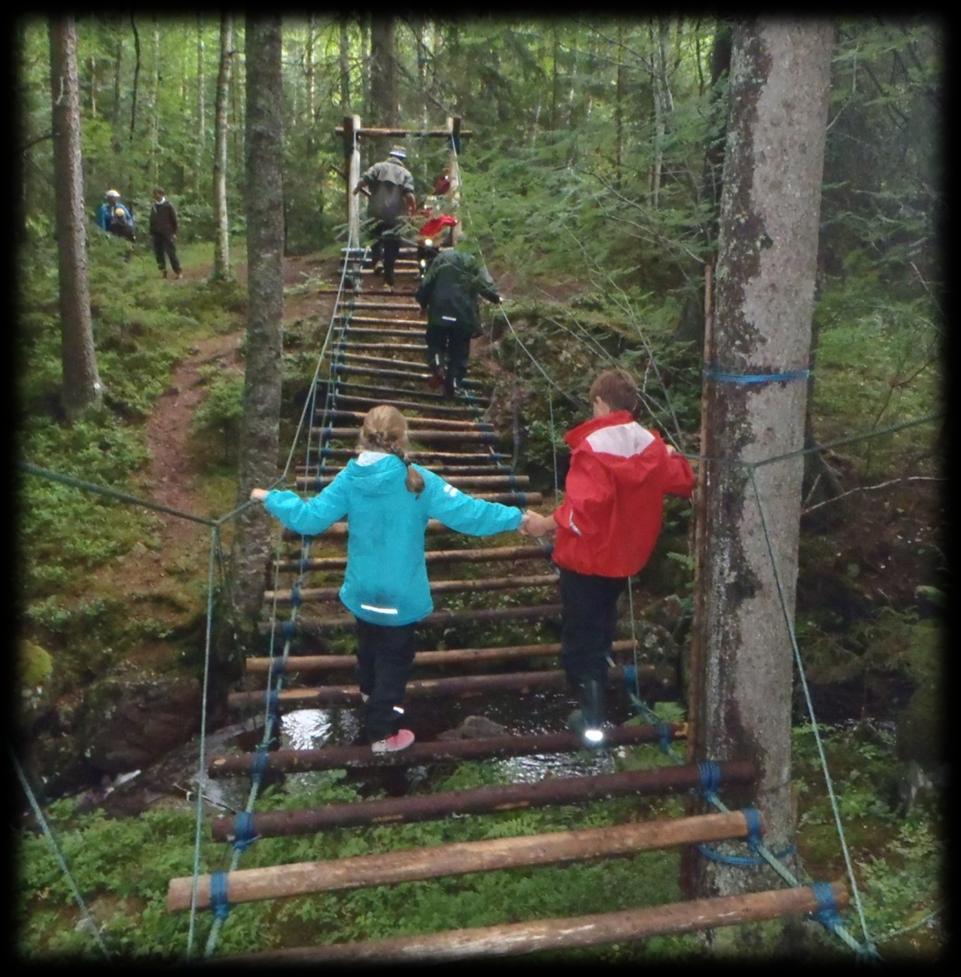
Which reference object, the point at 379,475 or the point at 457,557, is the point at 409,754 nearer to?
the point at 379,475

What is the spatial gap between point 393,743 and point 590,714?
0.86m

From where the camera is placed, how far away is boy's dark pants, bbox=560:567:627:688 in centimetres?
341

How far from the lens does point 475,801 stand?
277cm

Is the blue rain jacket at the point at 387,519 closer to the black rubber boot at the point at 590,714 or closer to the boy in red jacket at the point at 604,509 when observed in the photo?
the boy in red jacket at the point at 604,509


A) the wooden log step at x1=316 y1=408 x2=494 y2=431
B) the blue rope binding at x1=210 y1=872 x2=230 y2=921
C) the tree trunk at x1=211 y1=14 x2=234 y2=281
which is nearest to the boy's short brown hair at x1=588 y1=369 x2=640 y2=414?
the blue rope binding at x1=210 y1=872 x2=230 y2=921

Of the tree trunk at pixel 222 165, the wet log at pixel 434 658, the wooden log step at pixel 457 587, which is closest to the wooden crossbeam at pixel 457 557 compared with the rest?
the wooden log step at pixel 457 587

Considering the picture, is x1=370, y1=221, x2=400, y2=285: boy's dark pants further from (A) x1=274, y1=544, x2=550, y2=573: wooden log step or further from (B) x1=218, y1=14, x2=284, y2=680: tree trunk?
(A) x1=274, y1=544, x2=550, y2=573: wooden log step

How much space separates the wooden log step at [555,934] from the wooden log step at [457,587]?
2790 millimetres

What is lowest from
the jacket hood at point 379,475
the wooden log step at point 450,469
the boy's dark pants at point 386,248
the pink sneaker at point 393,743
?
the pink sneaker at point 393,743

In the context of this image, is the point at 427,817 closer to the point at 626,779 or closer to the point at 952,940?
the point at 626,779

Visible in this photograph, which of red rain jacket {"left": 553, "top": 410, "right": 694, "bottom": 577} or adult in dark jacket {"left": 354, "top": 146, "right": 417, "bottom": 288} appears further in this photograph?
adult in dark jacket {"left": 354, "top": 146, "right": 417, "bottom": 288}

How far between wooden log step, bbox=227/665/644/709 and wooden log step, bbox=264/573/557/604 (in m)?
0.92

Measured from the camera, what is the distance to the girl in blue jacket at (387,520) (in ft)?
10.6

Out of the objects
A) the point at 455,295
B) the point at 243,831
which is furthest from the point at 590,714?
the point at 455,295
